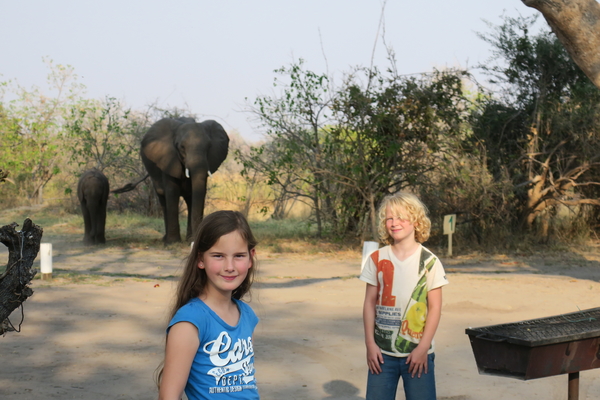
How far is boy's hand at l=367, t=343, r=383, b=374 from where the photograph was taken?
383 centimetres

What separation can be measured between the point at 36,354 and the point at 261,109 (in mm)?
11202

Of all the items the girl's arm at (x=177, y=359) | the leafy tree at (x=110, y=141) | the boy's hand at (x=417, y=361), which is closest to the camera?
the girl's arm at (x=177, y=359)

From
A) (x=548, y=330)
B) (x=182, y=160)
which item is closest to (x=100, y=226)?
(x=182, y=160)

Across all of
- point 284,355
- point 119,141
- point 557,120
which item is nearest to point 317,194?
point 557,120

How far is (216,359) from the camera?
2.57 meters

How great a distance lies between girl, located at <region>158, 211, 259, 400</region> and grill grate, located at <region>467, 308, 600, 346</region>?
57.4 inches

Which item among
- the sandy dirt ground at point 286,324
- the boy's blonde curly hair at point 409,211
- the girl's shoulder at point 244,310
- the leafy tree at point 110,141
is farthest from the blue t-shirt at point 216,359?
the leafy tree at point 110,141

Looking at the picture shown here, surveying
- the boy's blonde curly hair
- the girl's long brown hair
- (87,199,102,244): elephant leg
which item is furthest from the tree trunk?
(87,199,102,244): elephant leg

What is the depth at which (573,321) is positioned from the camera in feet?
13.4

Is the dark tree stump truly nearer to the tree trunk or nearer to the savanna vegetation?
the tree trunk

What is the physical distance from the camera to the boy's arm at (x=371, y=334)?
3832 mm

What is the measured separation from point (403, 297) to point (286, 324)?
4227mm

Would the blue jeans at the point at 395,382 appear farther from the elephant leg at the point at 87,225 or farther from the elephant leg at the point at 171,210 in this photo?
the elephant leg at the point at 87,225

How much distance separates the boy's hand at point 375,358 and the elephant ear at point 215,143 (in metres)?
13.9
